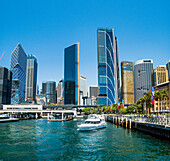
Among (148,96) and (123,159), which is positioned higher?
(148,96)

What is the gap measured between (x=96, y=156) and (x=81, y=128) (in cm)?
3508

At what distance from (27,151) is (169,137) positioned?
31760 millimetres

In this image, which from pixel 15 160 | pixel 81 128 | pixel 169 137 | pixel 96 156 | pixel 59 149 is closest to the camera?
pixel 15 160

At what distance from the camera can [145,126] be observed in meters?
60.9

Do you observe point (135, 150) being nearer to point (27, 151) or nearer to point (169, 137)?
point (169, 137)

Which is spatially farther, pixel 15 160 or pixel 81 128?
pixel 81 128

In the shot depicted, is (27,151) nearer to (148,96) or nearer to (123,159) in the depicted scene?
(123,159)

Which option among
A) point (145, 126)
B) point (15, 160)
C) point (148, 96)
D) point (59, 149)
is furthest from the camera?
point (148, 96)

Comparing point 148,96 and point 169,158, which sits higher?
point 148,96

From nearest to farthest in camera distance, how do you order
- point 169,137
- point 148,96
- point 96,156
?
1. point 96,156
2. point 169,137
3. point 148,96

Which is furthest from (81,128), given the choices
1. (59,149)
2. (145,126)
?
(59,149)

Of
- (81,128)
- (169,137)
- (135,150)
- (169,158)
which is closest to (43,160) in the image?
(135,150)

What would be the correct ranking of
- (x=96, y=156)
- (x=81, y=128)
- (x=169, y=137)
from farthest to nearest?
(x=81, y=128) < (x=169, y=137) < (x=96, y=156)

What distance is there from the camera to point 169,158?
102 ft
